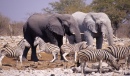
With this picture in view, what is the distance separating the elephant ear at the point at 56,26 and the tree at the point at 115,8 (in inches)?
779

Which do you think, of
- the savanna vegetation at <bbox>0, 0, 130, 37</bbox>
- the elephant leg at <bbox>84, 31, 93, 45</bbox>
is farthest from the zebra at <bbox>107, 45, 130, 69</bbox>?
the savanna vegetation at <bbox>0, 0, 130, 37</bbox>

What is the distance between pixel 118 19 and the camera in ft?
117

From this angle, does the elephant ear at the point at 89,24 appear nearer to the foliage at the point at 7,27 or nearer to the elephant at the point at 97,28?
the elephant at the point at 97,28

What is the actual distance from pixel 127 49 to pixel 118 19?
24.1 m

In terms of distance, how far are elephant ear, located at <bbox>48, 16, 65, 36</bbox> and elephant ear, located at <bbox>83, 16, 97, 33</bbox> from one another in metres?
1.64

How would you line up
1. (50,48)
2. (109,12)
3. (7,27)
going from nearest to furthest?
1. (50,48)
2. (109,12)
3. (7,27)

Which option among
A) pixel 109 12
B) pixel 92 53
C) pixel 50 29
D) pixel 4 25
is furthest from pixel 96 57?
pixel 4 25

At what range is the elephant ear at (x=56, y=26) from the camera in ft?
51.3

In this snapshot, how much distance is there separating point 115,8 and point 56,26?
823 inches

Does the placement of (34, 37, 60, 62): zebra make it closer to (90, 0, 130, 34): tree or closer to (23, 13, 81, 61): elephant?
(23, 13, 81, 61): elephant

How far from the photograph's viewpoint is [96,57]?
36.5 ft

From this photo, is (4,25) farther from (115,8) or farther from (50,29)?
(50,29)

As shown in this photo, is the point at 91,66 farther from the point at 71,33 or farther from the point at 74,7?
the point at 74,7

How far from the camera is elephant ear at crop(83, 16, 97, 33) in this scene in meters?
16.9
